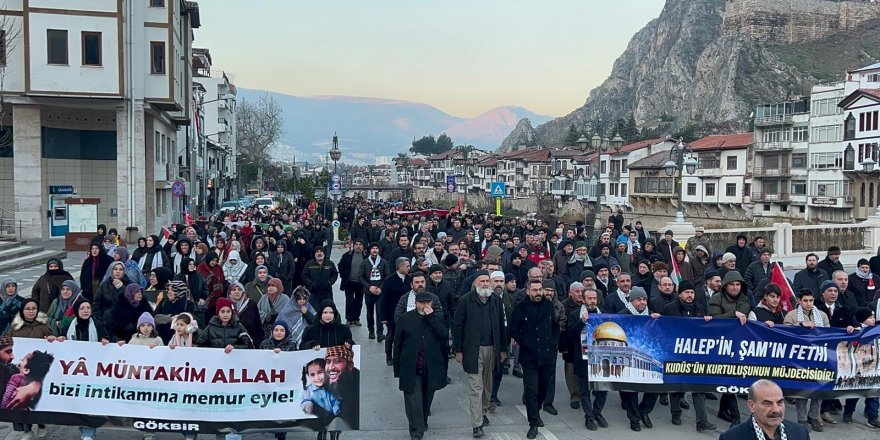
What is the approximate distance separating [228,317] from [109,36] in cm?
2881

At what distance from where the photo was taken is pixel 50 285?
10.6 metres

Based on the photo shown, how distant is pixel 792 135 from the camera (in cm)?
7062

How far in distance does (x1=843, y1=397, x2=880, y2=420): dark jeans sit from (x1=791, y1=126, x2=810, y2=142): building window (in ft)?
219

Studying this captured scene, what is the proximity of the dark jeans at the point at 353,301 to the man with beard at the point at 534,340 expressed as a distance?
20.2ft

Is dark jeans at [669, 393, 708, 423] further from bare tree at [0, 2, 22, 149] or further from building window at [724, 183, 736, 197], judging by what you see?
building window at [724, 183, 736, 197]

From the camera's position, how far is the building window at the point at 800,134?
228ft

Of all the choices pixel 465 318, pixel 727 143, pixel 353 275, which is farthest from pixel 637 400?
pixel 727 143

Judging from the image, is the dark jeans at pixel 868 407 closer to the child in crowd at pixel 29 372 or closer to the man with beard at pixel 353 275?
the man with beard at pixel 353 275

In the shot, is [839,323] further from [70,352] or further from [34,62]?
Answer: [34,62]

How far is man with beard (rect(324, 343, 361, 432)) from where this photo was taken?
7.71m

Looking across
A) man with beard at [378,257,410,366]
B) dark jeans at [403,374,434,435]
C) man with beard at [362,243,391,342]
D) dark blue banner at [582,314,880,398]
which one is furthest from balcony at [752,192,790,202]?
dark jeans at [403,374,434,435]

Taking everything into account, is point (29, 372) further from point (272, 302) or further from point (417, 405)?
point (417, 405)

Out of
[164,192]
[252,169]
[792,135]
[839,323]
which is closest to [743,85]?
[792,135]

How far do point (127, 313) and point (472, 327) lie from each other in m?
4.11
